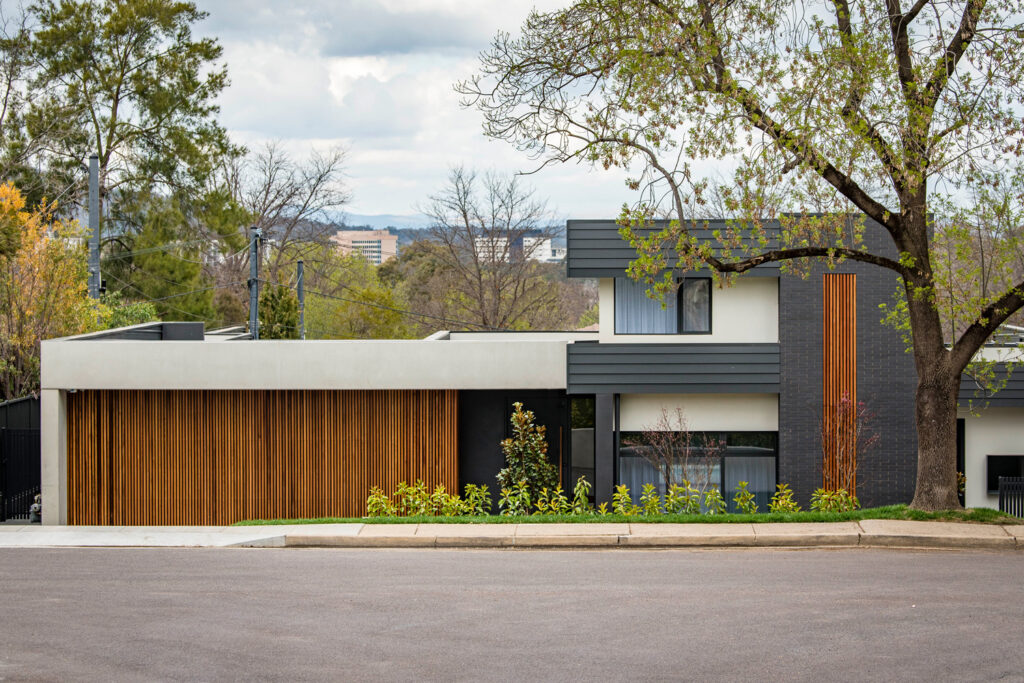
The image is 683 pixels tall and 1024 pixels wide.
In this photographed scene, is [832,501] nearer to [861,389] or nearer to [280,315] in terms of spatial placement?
[861,389]

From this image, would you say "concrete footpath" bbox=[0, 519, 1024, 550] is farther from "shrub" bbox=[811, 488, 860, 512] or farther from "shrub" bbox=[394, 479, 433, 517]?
"shrub" bbox=[811, 488, 860, 512]

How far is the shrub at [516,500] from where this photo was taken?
18.0 metres

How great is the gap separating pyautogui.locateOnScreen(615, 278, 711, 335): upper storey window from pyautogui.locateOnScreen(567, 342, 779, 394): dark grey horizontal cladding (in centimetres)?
78

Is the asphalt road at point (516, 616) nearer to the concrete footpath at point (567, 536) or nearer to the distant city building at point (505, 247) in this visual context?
the concrete footpath at point (567, 536)

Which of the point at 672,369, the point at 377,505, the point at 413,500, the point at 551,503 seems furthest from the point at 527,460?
the point at 672,369

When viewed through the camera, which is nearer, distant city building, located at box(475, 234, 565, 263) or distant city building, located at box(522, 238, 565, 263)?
distant city building, located at box(522, 238, 565, 263)

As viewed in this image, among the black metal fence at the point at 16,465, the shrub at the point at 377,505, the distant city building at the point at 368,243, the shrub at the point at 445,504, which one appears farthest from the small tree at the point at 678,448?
the distant city building at the point at 368,243

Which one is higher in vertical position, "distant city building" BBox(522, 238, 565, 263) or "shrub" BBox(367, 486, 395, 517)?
"distant city building" BBox(522, 238, 565, 263)

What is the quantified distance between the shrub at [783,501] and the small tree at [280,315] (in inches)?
1122

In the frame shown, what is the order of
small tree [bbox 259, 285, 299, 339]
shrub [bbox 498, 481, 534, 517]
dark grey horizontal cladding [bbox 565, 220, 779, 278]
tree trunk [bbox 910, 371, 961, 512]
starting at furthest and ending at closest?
1. small tree [bbox 259, 285, 299, 339]
2. dark grey horizontal cladding [bbox 565, 220, 779, 278]
3. shrub [bbox 498, 481, 534, 517]
4. tree trunk [bbox 910, 371, 961, 512]

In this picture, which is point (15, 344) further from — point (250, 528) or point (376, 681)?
point (376, 681)

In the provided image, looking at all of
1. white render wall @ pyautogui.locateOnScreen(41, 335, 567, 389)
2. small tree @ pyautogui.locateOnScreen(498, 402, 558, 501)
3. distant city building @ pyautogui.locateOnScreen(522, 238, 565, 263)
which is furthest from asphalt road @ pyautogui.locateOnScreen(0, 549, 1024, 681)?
distant city building @ pyautogui.locateOnScreen(522, 238, 565, 263)

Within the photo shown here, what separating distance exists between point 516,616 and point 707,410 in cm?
1045

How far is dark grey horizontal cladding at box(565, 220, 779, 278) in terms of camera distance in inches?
771
